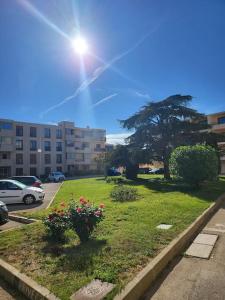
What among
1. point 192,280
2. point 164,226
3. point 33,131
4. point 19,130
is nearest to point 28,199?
point 164,226

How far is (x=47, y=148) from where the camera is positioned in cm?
5906

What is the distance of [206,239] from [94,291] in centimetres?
421

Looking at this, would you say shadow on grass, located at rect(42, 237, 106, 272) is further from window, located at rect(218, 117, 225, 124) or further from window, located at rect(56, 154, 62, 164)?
window, located at rect(56, 154, 62, 164)

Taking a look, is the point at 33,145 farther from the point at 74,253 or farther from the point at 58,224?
the point at 74,253

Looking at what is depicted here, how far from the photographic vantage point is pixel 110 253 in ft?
18.0

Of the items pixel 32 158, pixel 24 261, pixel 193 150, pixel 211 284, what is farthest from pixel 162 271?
pixel 32 158

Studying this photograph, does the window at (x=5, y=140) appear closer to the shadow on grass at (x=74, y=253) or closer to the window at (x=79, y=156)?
the window at (x=79, y=156)

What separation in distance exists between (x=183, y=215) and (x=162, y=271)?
14.6 feet

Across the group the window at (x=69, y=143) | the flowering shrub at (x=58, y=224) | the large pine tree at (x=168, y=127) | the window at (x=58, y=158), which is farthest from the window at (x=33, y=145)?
the flowering shrub at (x=58, y=224)

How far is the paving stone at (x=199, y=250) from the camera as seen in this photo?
232 inches

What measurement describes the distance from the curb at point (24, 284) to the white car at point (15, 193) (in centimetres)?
1021

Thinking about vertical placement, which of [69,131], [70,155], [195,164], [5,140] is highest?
[69,131]

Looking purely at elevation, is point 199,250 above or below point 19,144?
below

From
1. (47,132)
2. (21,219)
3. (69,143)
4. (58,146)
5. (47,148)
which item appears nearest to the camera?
(21,219)
